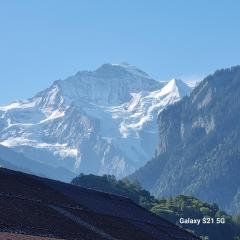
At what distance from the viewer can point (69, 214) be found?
5709 centimetres

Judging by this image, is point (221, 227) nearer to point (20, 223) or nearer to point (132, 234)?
point (132, 234)

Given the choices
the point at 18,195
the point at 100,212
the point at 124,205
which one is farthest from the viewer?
the point at 124,205

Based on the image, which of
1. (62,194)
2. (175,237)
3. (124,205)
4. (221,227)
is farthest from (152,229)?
(221,227)

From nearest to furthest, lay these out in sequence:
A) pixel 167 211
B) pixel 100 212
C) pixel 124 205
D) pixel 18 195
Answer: pixel 18 195 < pixel 100 212 < pixel 124 205 < pixel 167 211

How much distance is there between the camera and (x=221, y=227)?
194m

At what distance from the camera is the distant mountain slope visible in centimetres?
4944

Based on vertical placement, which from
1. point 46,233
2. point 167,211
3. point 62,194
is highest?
point 167,211

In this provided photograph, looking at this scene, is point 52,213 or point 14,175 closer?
point 52,213

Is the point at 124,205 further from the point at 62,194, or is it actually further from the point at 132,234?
the point at 132,234

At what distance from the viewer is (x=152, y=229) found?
66.0m

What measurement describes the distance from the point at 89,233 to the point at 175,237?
15683 millimetres

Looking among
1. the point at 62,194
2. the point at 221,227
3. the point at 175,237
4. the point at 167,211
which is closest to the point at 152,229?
the point at 175,237

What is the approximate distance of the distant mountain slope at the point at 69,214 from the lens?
49.4 meters

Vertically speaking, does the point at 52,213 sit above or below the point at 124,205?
below
